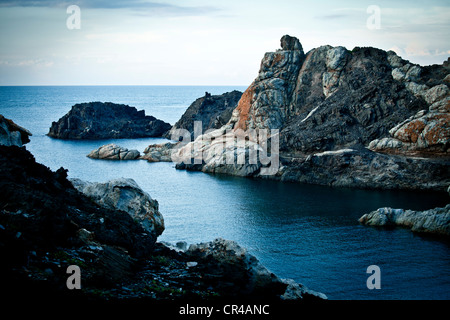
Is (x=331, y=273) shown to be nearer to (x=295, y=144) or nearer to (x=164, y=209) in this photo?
(x=164, y=209)

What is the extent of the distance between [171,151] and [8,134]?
205 feet

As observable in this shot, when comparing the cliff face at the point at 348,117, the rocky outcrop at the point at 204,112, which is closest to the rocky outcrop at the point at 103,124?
the rocky outcrop at the point at 204,112

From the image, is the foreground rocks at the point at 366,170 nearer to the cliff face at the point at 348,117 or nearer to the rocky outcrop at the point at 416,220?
the cliff face at the point at 348,117

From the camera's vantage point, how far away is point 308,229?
151ft

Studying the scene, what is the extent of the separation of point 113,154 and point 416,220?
62314 mm

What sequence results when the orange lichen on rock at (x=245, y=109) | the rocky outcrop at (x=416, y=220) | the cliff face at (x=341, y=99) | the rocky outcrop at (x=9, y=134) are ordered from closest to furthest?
the rocky outcrop at (x=9, y=134) → the rocky outcrop at (x=416, y=220) → the cliff face at (x=341, y=99) → the orange lichen on rock at (x=245, y=109)

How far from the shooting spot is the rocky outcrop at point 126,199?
30.8 metres

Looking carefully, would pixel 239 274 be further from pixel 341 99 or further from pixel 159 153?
pixel 159 153

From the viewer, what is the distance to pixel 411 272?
115 ft

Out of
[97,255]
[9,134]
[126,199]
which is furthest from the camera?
[126,199]

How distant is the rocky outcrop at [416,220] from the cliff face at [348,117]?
16.2m

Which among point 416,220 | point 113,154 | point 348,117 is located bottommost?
point 416,220

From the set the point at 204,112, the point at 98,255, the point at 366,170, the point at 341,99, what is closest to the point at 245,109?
the point at 341,99

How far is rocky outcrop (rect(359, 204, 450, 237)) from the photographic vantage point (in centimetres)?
4391
